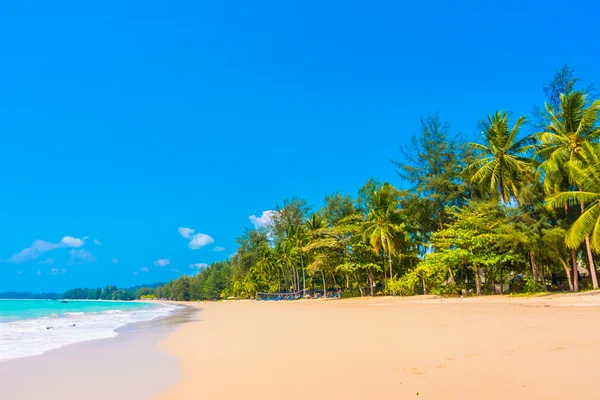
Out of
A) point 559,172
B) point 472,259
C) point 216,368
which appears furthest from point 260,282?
point 216,368

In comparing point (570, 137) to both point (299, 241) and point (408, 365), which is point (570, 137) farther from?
point (299, 241)

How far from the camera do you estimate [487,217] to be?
853 inches

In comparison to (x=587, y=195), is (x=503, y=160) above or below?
above

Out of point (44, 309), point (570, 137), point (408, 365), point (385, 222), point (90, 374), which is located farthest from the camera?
point (44, 309)

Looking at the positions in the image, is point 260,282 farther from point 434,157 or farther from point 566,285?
point 566,285

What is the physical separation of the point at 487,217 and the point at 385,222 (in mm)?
9738

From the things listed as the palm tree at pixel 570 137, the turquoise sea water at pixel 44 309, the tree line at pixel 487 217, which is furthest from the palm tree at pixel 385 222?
the turquoise sea water at pixel 44 309

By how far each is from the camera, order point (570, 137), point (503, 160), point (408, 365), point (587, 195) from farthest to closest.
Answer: point (503, 160) → point (570, 137) → point (587, 195) → point (408, 365)

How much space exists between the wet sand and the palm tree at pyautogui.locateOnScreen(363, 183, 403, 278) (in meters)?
24.2

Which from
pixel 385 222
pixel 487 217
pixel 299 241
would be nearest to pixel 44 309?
pixel 299 241

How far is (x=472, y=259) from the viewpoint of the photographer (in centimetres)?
2141

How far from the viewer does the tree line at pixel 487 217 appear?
19.1 metres

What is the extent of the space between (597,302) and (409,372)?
11.8 m

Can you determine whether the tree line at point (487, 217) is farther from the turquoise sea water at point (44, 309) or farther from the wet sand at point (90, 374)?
the turquoise sea water at point (44, 309)
